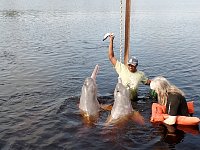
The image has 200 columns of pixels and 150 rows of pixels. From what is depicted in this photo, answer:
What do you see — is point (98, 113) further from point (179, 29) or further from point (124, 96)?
point (179, 29)

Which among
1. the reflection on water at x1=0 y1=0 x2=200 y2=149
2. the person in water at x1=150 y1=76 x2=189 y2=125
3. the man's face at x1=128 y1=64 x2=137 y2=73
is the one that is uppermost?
the man's face at x1=128 y1=64 x2=137 y2=73

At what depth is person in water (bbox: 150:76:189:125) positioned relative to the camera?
10672mm

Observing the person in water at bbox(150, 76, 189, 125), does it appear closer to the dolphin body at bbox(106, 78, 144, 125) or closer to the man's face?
the dolphin body at bbox(106, 78, 144, 125)

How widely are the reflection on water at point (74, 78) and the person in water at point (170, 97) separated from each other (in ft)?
2.44

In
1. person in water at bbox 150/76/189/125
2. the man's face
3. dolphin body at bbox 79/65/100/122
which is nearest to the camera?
person in water at bbox 150/76/189/125

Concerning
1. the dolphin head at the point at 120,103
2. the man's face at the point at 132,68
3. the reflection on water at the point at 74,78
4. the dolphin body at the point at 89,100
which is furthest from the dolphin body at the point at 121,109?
the man's face at the point at 132,68

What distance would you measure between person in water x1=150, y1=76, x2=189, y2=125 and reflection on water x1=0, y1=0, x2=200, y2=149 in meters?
0.74

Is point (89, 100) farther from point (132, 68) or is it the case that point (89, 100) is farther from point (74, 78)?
point (74, 78)

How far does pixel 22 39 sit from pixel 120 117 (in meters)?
22.9

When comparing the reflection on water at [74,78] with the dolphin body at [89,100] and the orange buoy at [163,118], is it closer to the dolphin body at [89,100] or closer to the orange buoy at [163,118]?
the dolphin body at [89,100]

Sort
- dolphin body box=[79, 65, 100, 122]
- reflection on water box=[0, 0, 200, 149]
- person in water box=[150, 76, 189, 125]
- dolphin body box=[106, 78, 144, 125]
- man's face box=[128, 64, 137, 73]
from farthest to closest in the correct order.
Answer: man's face box=[128, 64, 137, 73] → dolphin body box=[79, 65, 100, 122] → dolphin body box=[106, 78, 144, 125] → reflection on water box=[0, 0, 200, 149] → person in water box=[150, 76, 189, 125]

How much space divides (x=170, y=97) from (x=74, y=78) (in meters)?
9.45

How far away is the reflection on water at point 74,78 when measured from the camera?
11031mm

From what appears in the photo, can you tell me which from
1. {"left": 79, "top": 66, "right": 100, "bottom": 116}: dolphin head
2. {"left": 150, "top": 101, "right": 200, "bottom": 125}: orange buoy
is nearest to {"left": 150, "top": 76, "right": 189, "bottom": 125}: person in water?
{"left": 150, "top": 101, "right": 200, "bottom": 125}: orange buoy
